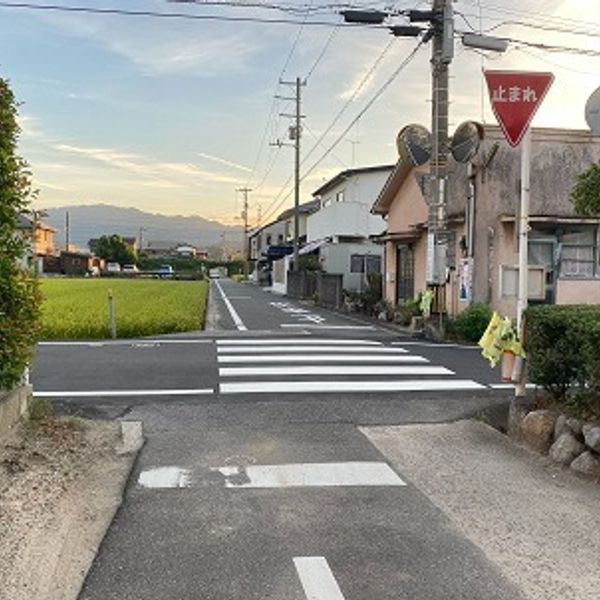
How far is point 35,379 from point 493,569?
755 centimetres

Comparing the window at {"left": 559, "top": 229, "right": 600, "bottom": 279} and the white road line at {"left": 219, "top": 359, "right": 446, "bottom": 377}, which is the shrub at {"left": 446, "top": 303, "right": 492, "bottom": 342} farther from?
the white road line at {"left": 219, "top": 359, "right": 446, "bottom": 377}

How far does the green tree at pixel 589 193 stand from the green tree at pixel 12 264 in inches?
212

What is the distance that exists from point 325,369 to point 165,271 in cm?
9679

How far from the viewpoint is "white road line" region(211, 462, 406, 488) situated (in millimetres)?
5207

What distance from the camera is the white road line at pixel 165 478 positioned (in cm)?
516

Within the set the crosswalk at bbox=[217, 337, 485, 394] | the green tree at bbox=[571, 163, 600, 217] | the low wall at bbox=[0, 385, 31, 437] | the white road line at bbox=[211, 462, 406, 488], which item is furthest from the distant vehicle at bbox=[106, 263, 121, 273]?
the white road line at bbox=[211, 462, 406, 488]

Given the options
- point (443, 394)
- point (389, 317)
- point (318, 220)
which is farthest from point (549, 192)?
point (318, 220)

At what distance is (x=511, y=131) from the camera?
6.59 m

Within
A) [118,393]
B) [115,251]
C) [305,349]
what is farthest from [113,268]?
[118,393]

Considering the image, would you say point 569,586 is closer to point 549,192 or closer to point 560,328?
point 560,328

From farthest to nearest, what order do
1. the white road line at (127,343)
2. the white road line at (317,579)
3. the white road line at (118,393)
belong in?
the white road line at (127,343) < the white road line at (118,393) < the white road line at (317,579)

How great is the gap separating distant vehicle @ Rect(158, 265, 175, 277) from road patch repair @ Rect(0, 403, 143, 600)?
3657 inches

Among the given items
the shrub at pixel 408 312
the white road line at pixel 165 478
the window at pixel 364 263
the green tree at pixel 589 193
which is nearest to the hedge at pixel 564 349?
the green tree at pixel 589 193

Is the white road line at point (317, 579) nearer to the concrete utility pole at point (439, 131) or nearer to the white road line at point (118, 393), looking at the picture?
Answer: the white road line at point (118, 393)
